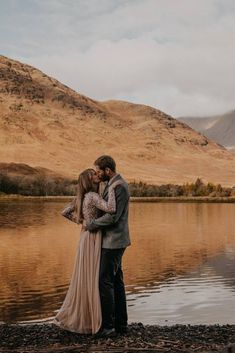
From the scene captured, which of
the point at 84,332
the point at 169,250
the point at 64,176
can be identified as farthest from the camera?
the point at 64,176

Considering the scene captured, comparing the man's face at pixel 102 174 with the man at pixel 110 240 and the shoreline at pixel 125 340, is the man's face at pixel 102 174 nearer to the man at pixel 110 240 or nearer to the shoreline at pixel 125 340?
the man at pixel 110 240

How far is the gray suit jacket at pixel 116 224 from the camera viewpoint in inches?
416

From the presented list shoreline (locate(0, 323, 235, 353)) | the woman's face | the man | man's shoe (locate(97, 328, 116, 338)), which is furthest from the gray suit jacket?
shoreline (locate(0, 323, 235, 353))

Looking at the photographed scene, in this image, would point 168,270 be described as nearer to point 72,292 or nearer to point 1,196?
point 72,292

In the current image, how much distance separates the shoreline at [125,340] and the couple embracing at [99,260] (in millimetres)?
270

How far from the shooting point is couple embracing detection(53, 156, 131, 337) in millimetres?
10555

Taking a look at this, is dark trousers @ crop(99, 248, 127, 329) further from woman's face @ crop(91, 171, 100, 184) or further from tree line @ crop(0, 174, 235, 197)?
tree line @ crop(0, 174, 235, 197)

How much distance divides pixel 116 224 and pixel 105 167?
0.92 m

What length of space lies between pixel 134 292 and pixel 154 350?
10.2 metres

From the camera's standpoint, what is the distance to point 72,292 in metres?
10.8

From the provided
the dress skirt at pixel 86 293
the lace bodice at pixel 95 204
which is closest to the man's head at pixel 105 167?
the lace bodice at pixel 95 204

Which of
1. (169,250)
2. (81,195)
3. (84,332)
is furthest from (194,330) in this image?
(169,250)

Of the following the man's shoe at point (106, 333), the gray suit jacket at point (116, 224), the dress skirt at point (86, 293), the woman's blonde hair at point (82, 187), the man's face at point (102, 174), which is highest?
the man's face at point (102, 174)

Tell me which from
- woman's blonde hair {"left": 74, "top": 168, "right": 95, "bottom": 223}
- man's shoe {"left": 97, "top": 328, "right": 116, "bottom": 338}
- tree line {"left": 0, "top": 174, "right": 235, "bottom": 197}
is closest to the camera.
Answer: man's shoe {"left": 97, "top": 328, "right": 116, "bottom": 338}
